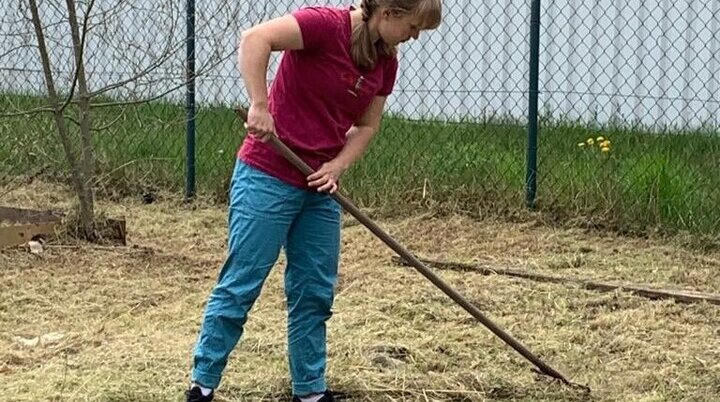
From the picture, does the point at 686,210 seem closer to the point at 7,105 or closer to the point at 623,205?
the point at 623,205

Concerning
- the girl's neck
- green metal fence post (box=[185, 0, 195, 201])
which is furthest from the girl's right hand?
green metal fence post (box=[185, 0, 195, 201])

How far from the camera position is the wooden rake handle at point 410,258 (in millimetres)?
3234

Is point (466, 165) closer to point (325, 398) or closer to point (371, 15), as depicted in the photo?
point (325, 398)

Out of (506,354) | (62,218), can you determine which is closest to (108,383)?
(506,354)

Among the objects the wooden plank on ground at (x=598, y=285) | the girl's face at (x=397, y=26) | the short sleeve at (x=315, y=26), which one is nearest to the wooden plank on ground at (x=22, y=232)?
the wooden plank on ground at (x=598, y=285)

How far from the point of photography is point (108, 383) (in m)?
3.72

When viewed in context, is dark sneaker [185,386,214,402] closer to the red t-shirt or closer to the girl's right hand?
the red t-shirt

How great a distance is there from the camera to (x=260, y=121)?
3.17m

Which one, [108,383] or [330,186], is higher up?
[330,186]

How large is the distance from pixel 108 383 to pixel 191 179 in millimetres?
4014

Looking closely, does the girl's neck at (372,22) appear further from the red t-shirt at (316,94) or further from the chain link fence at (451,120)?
the chain link fence at (451,120)

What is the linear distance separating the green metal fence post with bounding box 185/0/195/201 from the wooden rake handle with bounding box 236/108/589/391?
3.39 meters

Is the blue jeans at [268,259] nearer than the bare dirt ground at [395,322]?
Yes

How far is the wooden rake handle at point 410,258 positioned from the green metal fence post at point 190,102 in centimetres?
339
